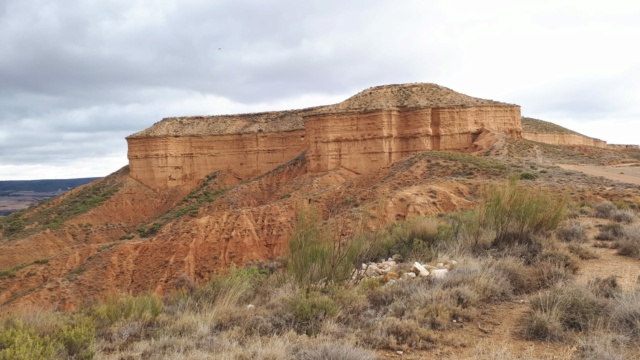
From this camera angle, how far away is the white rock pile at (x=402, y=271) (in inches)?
284

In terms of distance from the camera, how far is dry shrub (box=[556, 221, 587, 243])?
9.46 m

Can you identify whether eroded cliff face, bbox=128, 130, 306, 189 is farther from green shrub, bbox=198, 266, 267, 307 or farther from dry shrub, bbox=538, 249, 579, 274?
dry shrub, bbox=538, 249, 579, 274

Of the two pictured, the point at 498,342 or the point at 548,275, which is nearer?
the point at 498,342

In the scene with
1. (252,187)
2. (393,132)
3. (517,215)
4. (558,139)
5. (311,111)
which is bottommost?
(517,215)

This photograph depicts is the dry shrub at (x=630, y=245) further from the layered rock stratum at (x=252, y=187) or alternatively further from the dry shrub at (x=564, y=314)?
the layered rock stratum at (x=252, y=187)

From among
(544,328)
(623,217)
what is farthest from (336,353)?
(623,217)

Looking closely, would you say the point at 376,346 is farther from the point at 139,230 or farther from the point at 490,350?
the point at 139,230

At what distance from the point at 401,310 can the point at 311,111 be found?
42.1m

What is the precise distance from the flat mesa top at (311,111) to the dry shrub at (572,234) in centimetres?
2383

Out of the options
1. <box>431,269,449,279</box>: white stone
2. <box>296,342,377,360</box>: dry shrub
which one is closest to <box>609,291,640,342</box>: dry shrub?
<box>431,269,449,279</box>: white stone

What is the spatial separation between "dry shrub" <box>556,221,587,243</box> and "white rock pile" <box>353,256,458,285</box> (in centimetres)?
316

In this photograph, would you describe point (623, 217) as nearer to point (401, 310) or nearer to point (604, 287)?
point (604, 287)

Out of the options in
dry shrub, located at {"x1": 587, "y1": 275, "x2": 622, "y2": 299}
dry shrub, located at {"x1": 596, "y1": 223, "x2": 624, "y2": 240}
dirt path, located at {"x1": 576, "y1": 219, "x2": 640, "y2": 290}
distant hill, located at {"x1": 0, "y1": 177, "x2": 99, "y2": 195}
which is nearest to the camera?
dry shrub, located at {"x1": 587, "y1": 275, "x2": 622, "y2": 299}

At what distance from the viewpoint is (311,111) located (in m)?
47.0
